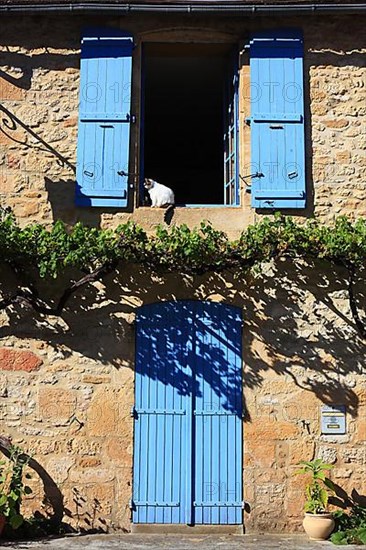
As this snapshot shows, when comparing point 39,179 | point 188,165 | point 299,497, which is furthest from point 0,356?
point 188,165

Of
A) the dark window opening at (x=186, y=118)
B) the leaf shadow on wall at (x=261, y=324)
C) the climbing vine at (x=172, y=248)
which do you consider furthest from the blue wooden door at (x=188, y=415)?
the dark window opening at (x=186, y=118)

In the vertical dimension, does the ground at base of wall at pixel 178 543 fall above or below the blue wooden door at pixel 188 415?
below

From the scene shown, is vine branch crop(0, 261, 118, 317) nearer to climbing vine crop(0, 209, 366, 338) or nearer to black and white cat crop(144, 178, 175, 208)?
climbing vine crop(0, 209, 366, 338)

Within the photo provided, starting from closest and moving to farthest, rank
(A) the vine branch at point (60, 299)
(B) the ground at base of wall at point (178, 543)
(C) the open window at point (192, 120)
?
1. (B) the ground at base of wall at point (178, 543)
2. (A) the vine branch at point (60, 299)
3. (C) the open window at point (192, 120)

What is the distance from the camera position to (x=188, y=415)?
6457mm

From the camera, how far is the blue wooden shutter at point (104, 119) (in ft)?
22.2

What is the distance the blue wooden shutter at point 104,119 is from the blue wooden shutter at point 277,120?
122 cm

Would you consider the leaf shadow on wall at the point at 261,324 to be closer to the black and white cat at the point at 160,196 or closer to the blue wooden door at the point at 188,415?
the blue wooden door at the point at 188,415

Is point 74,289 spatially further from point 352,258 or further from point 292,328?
point 352,258

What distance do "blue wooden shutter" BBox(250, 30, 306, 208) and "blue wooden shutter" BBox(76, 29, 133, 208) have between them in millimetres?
1218

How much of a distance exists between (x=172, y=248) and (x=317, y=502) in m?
2.50

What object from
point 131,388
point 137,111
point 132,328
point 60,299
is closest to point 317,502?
point 131,388

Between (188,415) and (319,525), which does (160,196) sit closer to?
(188,415)

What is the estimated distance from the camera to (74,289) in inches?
255
